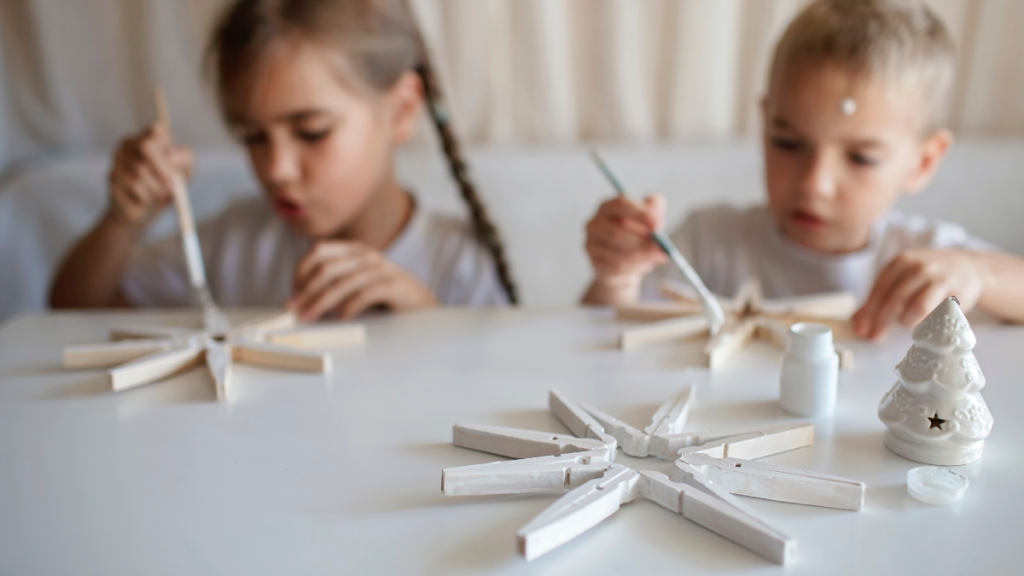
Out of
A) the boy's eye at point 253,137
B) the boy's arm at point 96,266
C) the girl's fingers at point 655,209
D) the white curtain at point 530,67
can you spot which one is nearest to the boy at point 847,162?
the girl's fingers at point 655,209

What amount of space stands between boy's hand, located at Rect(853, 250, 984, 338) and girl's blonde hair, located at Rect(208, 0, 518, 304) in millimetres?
542

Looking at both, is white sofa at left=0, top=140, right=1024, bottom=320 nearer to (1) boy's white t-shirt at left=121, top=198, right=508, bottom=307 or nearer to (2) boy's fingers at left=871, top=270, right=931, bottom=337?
(1) boy's white t-shirt at left=121, top=198, right=508, bottom=307

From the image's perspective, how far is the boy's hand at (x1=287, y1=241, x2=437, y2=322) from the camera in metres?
0.80

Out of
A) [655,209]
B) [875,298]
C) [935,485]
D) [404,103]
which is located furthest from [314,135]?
[935,485]

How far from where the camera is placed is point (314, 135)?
962 mm

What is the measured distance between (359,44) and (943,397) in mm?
843

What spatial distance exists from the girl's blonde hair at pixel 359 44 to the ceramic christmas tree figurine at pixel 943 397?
27.6 inches

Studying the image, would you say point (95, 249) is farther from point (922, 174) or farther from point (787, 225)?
point (922, 174)

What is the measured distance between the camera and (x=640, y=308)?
2.52ft

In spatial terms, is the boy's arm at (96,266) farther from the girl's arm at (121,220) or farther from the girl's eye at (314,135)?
the girl's eye at (314,135)

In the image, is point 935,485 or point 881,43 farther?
point 881,43

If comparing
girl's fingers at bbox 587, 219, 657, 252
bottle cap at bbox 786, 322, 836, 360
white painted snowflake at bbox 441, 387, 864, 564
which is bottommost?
white painted snowflake at bbox 441, 387, 864, 564

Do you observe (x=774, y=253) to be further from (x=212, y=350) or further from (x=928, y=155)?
(x=212, y=350)

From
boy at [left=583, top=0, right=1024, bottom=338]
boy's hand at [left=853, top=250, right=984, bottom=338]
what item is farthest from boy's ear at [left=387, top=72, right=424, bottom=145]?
boy's hand at [left=853, top=250, right=984, bottom=338]
